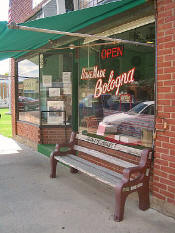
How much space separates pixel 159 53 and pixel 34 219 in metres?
2.71

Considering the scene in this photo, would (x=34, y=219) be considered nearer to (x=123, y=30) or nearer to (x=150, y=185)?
(x=150, y=185)

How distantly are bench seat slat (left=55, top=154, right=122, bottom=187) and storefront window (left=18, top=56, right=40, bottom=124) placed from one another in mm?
2792

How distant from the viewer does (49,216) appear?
3.22 m

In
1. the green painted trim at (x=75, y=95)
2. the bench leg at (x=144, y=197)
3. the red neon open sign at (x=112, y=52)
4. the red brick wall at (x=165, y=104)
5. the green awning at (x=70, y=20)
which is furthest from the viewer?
the green painted trim at (x=75, y=95)

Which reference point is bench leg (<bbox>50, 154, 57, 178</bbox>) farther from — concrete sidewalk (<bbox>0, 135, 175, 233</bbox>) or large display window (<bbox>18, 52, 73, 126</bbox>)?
large display window (<bbox>18, 52, 73, 126</bbox>)

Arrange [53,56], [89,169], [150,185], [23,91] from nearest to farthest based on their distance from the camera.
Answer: [150,185] < [89,169] < [53,56] < [23,91]

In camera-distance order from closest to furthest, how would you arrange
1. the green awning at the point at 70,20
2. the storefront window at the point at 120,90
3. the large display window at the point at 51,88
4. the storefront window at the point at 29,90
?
1. the green awning at the point at 70,20
2. the storefront window at the point at 120,90
3. the large display window at the point at 51,88
4. the storefront window at the point at 29,90

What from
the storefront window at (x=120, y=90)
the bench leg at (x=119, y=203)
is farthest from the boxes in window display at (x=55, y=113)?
the bench leg at (x=119, y=203)

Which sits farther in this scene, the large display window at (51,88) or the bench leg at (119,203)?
the large display window at (51,88)

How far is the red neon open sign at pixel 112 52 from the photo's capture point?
4288 mm

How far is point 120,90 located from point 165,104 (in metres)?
1.22

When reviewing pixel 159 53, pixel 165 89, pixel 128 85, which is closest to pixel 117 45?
pixel 128 85

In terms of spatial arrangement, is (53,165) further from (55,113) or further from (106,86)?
(55,113)

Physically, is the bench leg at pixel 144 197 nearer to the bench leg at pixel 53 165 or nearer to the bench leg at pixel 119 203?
the bench leg at pixel 119 203
